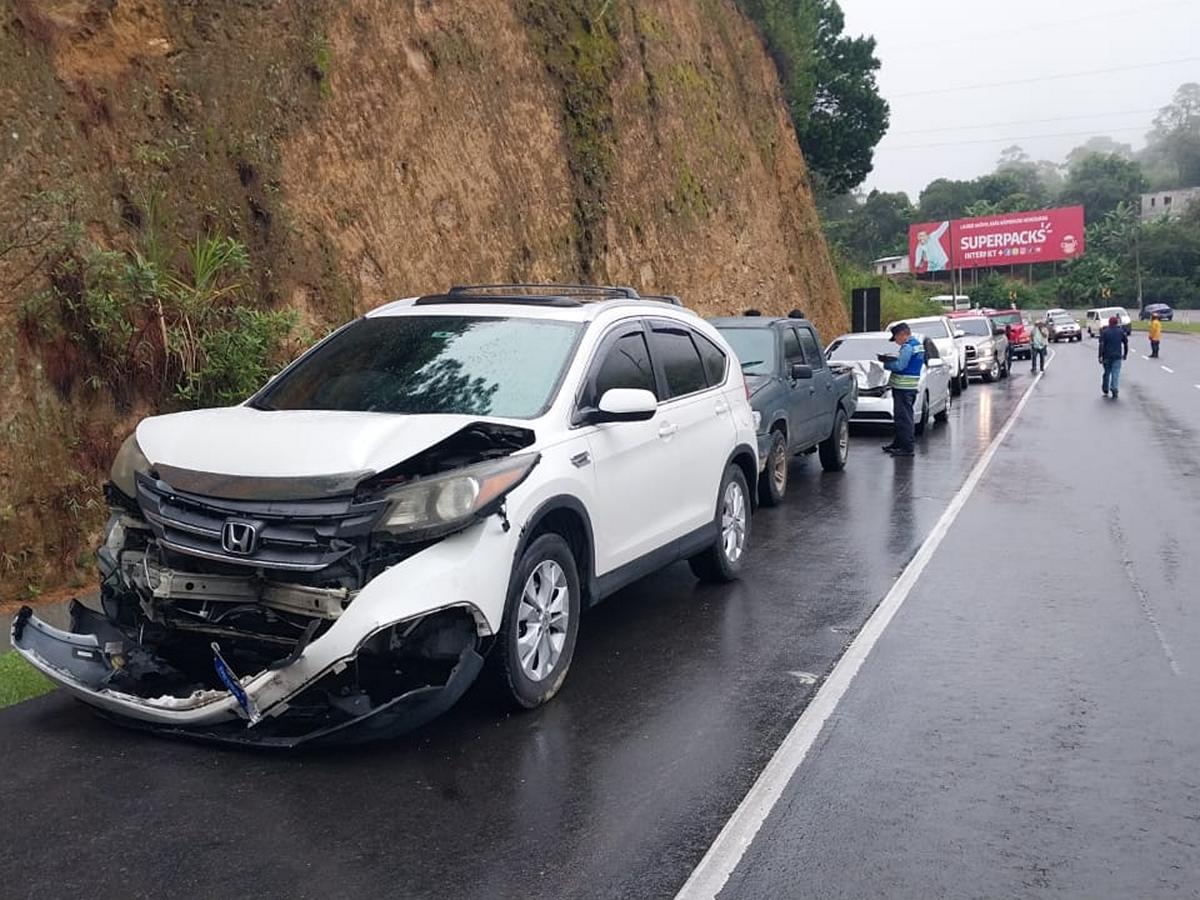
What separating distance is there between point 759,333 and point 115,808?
9414 millimetres

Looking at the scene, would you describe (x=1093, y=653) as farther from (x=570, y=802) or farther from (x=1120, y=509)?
(x=1120, y=509)

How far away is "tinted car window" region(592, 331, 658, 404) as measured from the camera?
6.65 metres

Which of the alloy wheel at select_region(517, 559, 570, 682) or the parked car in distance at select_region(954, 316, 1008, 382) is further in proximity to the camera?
the parked car in distance at select_region(954, 316, 1008, 382)

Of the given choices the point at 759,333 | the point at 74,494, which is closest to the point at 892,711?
the point at 74,494

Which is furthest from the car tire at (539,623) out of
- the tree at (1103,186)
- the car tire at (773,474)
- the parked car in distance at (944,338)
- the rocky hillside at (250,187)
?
the tree at (1103,186)

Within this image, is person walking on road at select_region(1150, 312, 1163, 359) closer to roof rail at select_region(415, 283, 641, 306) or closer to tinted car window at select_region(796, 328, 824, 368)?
tinted car window at select_region(796, 328, 824, 368)

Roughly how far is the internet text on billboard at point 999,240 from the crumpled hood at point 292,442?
91889mm

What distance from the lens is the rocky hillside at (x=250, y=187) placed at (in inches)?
335

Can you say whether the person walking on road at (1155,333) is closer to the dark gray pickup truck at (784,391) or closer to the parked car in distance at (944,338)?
the parked car in distance at (944,338)

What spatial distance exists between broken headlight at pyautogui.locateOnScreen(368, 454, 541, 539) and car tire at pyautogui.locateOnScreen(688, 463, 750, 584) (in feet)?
9.96

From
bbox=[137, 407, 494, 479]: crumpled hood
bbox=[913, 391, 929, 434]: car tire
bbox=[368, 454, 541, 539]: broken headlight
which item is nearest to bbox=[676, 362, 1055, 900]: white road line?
bbox=[368, 454, 541, 539]: broken headlight

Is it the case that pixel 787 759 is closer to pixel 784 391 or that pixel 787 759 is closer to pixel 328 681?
pixel 328 681

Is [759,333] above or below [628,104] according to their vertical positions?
below

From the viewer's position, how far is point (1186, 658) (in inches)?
258
